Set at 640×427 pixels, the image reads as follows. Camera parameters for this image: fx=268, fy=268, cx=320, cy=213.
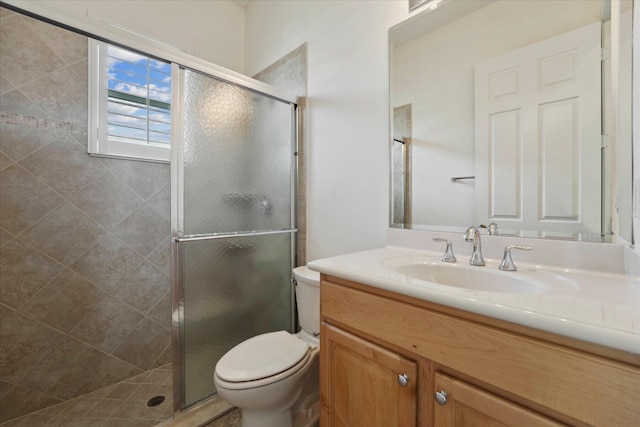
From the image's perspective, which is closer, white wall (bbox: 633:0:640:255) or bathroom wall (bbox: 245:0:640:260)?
white wall (bbox: 633:0:640:255)

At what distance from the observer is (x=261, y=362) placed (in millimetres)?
1145

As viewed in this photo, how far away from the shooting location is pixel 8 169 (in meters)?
1.44

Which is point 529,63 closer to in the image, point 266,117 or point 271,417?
point 266,117

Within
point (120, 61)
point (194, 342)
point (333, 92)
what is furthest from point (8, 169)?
point (333, 92)

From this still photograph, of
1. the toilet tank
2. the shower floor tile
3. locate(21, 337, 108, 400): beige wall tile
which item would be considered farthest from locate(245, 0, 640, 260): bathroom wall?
locate(21, 337, 108, 400): beige wall tile

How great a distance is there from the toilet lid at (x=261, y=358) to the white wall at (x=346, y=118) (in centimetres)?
59

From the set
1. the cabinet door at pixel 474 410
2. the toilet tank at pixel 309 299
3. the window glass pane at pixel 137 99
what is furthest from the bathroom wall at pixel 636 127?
the window glass pane at pixel 137 99

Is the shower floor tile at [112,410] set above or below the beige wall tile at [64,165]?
below

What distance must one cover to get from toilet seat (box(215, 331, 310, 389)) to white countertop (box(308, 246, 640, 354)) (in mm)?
482

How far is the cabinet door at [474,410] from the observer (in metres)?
0.54

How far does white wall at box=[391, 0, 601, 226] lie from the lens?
Result: 104 cm

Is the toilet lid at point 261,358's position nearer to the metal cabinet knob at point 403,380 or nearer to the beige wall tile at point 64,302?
the metal cabinet knob at point 403,380

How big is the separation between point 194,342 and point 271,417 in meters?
0.55

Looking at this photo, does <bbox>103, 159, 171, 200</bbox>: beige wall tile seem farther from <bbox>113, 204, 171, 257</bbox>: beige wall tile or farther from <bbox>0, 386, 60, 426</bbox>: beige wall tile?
<bbox>0, 386, 60, 426</bbox>: beige wall tile
